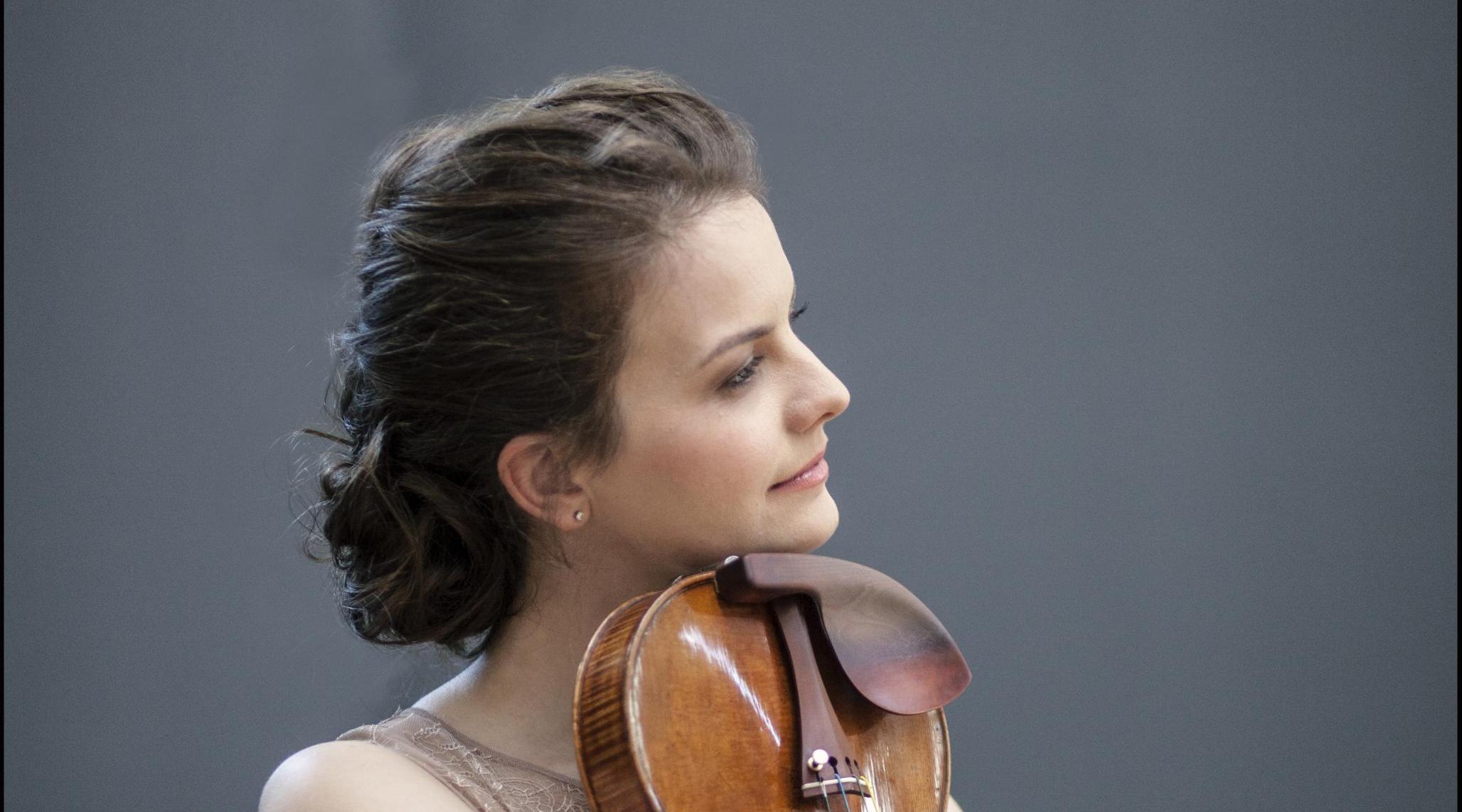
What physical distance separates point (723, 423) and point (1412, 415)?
1.74m

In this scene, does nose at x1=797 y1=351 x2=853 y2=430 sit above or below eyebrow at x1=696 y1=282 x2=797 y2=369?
below

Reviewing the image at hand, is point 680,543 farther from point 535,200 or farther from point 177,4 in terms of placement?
point 177,4

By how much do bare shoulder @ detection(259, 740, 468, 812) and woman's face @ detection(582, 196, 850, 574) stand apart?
0.24 metres

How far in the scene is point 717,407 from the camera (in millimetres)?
962

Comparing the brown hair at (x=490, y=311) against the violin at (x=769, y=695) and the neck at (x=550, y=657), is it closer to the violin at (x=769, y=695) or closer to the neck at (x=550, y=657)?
the neck at (x=550, y=657)

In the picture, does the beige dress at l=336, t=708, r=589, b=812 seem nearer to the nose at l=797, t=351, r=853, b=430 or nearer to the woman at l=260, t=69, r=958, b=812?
the woman at l=260, t=69, r=958, b=812

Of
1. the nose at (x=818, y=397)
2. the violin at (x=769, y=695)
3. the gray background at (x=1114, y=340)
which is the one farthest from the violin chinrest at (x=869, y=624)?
the gray background at (x=1114, y=340)

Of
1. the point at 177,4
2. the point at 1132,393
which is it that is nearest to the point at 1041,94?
the point at 1132,393

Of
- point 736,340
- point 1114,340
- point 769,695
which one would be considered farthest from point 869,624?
point 1114,340

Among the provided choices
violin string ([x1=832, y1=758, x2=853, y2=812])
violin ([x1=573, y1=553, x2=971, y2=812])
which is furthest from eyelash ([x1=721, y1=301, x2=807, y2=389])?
violin string ([x1=832, y1=758, x2=853, y2=812])

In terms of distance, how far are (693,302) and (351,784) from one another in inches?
16.6

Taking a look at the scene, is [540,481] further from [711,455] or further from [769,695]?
[769,695]

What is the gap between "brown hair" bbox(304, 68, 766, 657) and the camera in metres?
0.95

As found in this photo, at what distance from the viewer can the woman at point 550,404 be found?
3.12 feet
